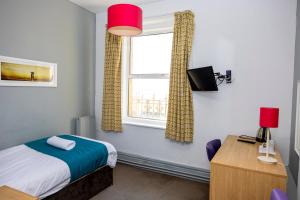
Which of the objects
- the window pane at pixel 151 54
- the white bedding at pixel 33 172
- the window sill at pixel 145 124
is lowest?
the white bedding at pixel 33 172

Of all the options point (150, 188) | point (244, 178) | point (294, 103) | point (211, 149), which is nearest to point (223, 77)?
point (294, 103)

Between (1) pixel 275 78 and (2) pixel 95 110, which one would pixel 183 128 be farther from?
(2) pixel 95 110

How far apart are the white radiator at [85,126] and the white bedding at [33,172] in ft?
3.85

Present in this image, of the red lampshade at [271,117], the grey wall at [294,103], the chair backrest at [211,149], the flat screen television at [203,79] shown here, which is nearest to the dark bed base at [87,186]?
the chair backrest at [211,149]

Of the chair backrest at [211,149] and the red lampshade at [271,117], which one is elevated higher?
the red lampshade at [271,117]

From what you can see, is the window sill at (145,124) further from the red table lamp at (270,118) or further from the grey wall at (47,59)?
the red table lamp at (270,118)

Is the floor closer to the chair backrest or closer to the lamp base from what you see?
the chair backrest

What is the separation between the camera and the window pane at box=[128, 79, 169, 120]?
135 inches

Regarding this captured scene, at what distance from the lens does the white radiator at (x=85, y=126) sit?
11.5 feet

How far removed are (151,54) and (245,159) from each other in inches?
91.4

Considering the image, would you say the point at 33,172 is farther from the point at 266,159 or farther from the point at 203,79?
the point at 203,79

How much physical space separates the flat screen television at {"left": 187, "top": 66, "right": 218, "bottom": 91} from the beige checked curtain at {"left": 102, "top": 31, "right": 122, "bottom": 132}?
1.36 meters

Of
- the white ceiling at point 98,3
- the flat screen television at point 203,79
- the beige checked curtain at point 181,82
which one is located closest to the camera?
the flat screen television at point 203,79

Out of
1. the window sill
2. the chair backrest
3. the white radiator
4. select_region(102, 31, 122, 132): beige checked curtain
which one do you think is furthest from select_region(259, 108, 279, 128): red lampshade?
the white radiator
